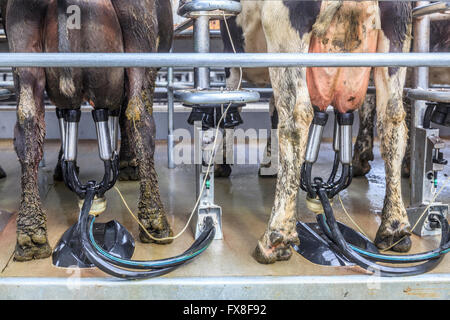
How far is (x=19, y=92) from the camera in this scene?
219 cm

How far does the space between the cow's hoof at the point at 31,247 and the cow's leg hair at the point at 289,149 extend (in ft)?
3.15

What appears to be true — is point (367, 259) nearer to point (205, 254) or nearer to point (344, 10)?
point (205, 254)

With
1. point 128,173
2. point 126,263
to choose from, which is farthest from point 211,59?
point 128,173

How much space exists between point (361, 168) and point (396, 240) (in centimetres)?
146

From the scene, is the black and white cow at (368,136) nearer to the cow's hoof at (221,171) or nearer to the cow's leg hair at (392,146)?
the cow's hoof at (221,171)

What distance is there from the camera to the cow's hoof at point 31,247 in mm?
2105

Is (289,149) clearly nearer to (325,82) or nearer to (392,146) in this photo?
(325,82)

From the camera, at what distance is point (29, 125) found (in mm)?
2186

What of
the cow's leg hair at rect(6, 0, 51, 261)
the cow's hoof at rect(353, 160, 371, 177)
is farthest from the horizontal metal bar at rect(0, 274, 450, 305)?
the cow's hoof at rect(353, 160, 371, 177)

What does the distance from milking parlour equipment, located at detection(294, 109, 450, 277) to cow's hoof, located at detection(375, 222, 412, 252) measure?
0.06 m

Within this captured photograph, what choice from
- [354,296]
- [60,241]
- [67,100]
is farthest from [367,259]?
[67,100]

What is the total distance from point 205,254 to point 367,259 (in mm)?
716

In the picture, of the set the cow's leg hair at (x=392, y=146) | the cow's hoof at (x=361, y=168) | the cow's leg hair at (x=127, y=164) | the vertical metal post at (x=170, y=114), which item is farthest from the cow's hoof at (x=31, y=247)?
the cow's hoof at (x=361, y=168)

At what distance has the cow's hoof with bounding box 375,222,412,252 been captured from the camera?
2.23 meters
